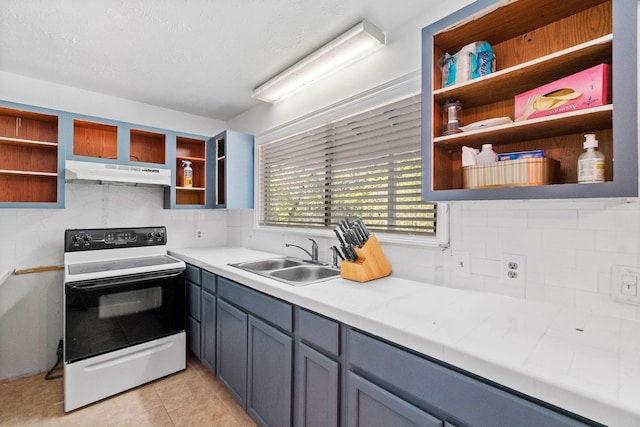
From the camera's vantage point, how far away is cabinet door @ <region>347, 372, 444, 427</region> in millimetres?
973

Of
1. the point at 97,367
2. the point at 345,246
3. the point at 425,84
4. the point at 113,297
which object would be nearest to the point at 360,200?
the point at 345,246

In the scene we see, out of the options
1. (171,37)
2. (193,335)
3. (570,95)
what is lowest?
(193,335)

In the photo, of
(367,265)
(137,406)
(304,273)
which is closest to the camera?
(367,265)

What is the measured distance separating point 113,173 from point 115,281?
85 centimetres

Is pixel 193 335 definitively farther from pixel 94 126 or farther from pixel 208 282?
pixel 94 126

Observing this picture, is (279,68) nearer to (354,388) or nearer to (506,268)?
(506,268)

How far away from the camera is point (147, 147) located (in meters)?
3.02

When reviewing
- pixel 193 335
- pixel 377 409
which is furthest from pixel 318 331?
pixel 193 335

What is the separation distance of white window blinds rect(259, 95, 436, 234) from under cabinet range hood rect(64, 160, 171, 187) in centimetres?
99

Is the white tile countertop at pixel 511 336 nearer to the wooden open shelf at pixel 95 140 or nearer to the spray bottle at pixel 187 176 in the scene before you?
the spray bottle at pixel 187 176

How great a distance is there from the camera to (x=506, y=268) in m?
1.41

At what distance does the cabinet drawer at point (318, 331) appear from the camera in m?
1.26

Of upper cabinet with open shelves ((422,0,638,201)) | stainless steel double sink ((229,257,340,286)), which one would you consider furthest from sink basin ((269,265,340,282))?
upper cabinet with open shelves ((422,0,638,201))

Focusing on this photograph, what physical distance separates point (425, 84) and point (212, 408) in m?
2.31
